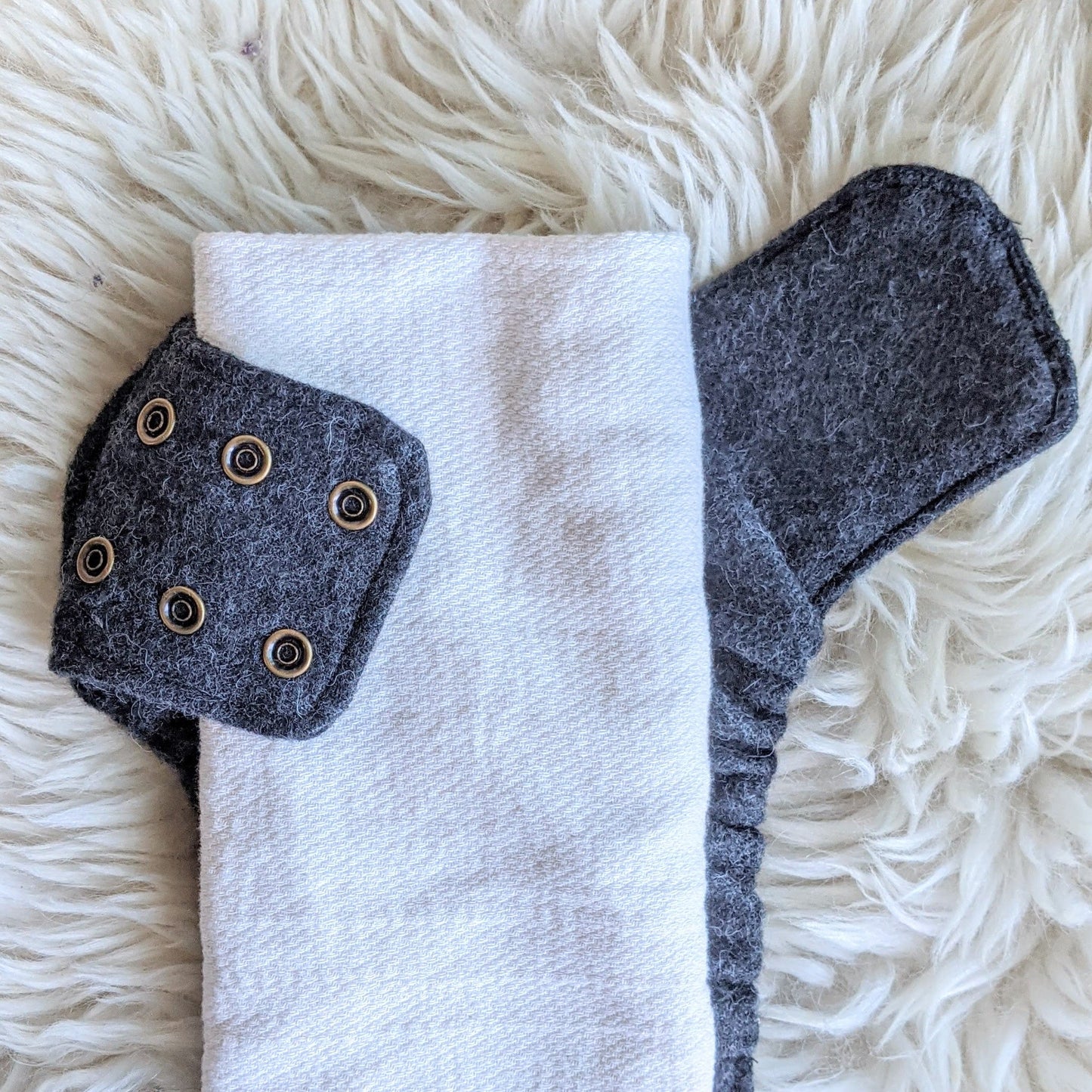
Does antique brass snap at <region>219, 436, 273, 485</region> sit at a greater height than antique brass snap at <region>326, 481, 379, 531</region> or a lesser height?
greater

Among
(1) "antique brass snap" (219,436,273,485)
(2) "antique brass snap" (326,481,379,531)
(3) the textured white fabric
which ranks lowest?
(3) the textured white fabric

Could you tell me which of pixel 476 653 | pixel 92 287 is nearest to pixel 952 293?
pixel 476 653

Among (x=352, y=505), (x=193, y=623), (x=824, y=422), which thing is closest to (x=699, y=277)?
(x=824, y=422)

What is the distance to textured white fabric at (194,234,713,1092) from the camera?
0.67 meters

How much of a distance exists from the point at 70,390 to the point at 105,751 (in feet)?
0.84

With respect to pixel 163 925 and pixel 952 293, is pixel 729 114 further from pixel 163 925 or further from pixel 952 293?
pixel 163 925

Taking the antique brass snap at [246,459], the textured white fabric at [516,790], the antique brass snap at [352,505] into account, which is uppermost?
the antique brass snap at [246,459]

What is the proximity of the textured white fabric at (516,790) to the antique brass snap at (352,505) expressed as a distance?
0.04 m

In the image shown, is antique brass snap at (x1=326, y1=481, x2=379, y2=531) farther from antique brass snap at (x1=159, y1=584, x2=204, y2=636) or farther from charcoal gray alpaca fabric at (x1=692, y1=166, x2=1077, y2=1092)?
charcoal gray alpaca fabric at (x1=692, y1=166, x2=1077, y2=1092)

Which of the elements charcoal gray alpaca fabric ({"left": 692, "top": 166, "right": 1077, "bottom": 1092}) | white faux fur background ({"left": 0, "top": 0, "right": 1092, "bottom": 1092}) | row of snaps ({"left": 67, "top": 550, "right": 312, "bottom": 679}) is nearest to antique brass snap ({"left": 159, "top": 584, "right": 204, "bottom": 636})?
row of snaps ({"left": 67, "top": 550, "right": 312, "bottom": 679})

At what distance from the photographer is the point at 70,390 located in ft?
2.54

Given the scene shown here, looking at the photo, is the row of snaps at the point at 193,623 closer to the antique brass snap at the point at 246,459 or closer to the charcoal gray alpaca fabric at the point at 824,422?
the antique brass snap at the point at 246,459

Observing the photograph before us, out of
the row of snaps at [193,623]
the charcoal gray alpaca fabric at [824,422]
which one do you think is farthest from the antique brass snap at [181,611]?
the charcoal gray alpaca fabric at [824,422]

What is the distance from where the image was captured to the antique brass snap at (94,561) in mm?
658
